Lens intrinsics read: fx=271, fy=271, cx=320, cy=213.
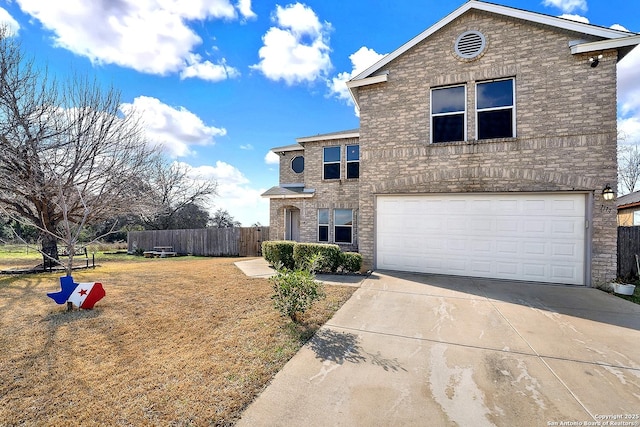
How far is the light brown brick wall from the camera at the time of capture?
22.9ft

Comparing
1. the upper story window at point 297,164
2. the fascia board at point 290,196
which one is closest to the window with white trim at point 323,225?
the fascia board at point 290,196

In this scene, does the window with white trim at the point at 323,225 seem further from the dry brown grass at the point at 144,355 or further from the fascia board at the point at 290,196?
the dry brown grass at the point at 144,355

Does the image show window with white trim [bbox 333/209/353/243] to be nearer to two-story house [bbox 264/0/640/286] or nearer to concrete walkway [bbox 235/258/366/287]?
two-story house [bbox 264/0/640/286]

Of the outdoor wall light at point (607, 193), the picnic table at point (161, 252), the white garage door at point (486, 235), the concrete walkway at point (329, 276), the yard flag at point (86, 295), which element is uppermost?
the outdoor wall light at point (607, 193)

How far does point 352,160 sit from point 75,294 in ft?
35.3

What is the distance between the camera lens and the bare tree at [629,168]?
77.0 ft

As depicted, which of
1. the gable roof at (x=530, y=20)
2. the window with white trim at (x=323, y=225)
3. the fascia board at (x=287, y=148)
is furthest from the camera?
the fascia board at (x=287, y=148)

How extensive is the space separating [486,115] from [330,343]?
7.93 m

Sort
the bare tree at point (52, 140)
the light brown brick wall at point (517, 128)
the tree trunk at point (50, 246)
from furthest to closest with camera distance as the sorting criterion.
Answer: the tree trunk at point (50, 246) < the bare tree at point (52, 140) < the light brown brick wall at point (517, 128)

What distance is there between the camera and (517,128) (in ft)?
25.1

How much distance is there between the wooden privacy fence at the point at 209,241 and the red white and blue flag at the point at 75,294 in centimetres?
1154

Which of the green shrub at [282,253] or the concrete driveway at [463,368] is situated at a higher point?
the green shrub at [282,253]

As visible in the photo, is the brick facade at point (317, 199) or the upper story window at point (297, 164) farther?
the upper story window at point (297, 164)

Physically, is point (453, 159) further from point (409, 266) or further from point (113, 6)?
point (113, 6)
